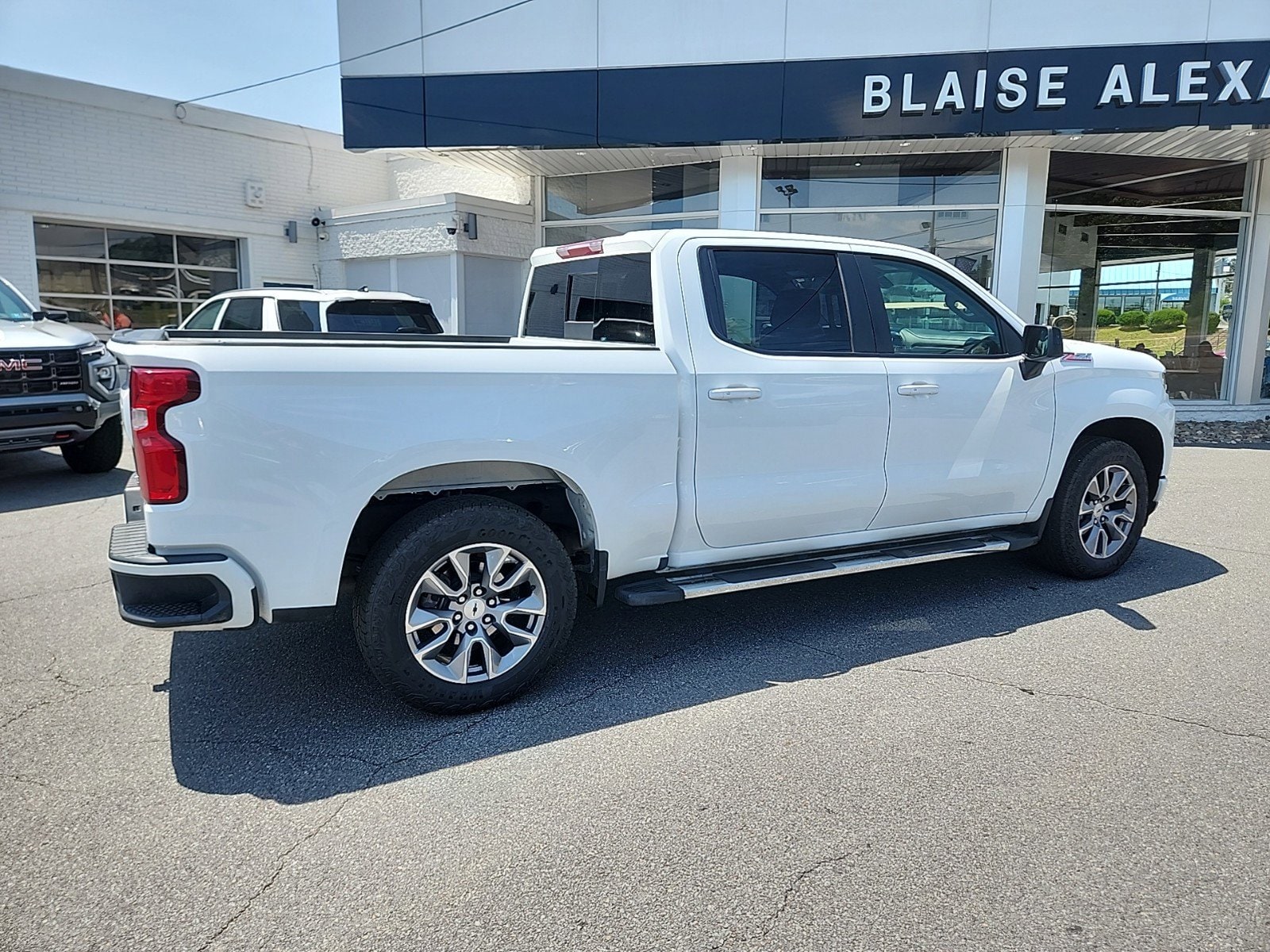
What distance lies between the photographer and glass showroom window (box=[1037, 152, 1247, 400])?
12.7 metres

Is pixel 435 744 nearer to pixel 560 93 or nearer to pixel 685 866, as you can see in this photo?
pixel 685 866

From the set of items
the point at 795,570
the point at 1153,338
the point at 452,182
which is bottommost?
the point at 795,570

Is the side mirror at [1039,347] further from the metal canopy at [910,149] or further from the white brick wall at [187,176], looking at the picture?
the white brick wall at [187,176]

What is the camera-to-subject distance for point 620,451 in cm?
377

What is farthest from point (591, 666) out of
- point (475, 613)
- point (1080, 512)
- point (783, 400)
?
point (1080, 512)

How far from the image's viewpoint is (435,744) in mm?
3420

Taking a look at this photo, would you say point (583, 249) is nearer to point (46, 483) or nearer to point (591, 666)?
point (591, 666)

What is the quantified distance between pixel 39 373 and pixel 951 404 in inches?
278

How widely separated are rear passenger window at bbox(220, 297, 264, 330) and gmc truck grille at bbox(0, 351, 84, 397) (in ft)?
6.60

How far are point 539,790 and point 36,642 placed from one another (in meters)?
2.92

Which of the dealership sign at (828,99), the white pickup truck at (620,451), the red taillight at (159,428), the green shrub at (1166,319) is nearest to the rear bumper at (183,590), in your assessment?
the white pickup truck at (620,451)

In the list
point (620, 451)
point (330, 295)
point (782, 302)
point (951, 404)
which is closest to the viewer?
point (620, 451)

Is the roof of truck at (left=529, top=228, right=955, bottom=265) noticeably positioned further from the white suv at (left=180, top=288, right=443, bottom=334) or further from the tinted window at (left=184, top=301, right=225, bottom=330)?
the tinted window at (left=184, top=301, right=225, bottom=330)

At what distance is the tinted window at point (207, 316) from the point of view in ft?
32.7
